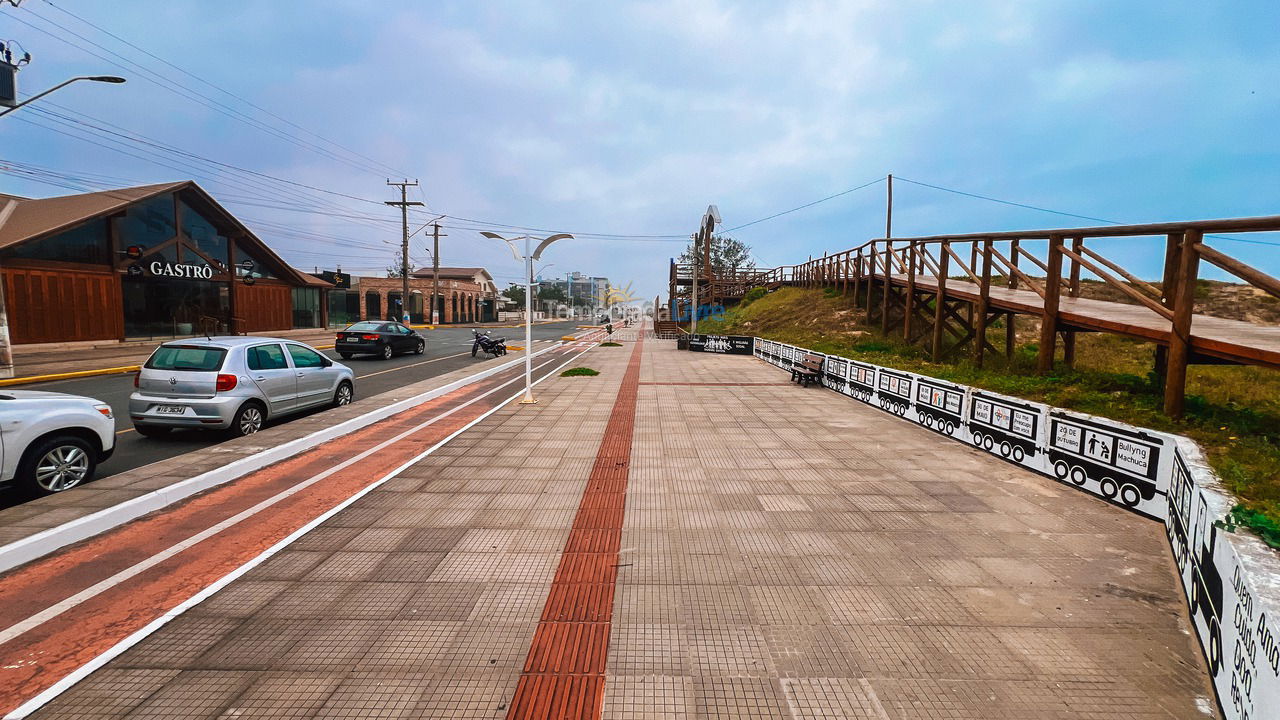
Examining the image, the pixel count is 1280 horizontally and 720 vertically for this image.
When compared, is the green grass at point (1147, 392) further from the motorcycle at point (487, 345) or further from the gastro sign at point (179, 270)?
the gastro sign at point (179, 270)

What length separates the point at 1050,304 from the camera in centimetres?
859

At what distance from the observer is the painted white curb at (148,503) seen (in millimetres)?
4441

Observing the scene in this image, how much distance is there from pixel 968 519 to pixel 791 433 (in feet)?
13.3

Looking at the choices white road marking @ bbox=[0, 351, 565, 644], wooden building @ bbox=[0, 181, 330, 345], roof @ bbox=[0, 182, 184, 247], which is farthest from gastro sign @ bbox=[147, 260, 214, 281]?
white road marking @ bbox=[0, 351, 565, 644]

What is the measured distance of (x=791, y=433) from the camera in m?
9.59

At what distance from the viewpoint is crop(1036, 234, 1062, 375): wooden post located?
8.46 meters

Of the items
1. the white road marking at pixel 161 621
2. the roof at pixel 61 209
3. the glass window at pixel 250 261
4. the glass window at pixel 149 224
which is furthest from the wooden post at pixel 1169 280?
the glass window at pixel 250 261

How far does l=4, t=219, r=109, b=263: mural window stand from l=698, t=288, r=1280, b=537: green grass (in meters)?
30.2

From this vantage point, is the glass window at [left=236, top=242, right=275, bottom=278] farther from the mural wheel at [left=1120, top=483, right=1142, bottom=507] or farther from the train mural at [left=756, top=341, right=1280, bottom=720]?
the mural wheel at [left=1120, top=483, right=1142, bottom=507]

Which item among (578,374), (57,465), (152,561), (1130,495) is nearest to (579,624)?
(152,561)

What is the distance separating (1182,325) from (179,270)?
36.9 meters

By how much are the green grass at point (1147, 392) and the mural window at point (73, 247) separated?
30162mm

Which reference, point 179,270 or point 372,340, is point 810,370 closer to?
point 372,340

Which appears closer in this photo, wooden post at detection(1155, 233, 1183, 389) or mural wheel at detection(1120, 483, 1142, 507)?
mural wheel at detection(1120, 483, 1142, 507)
